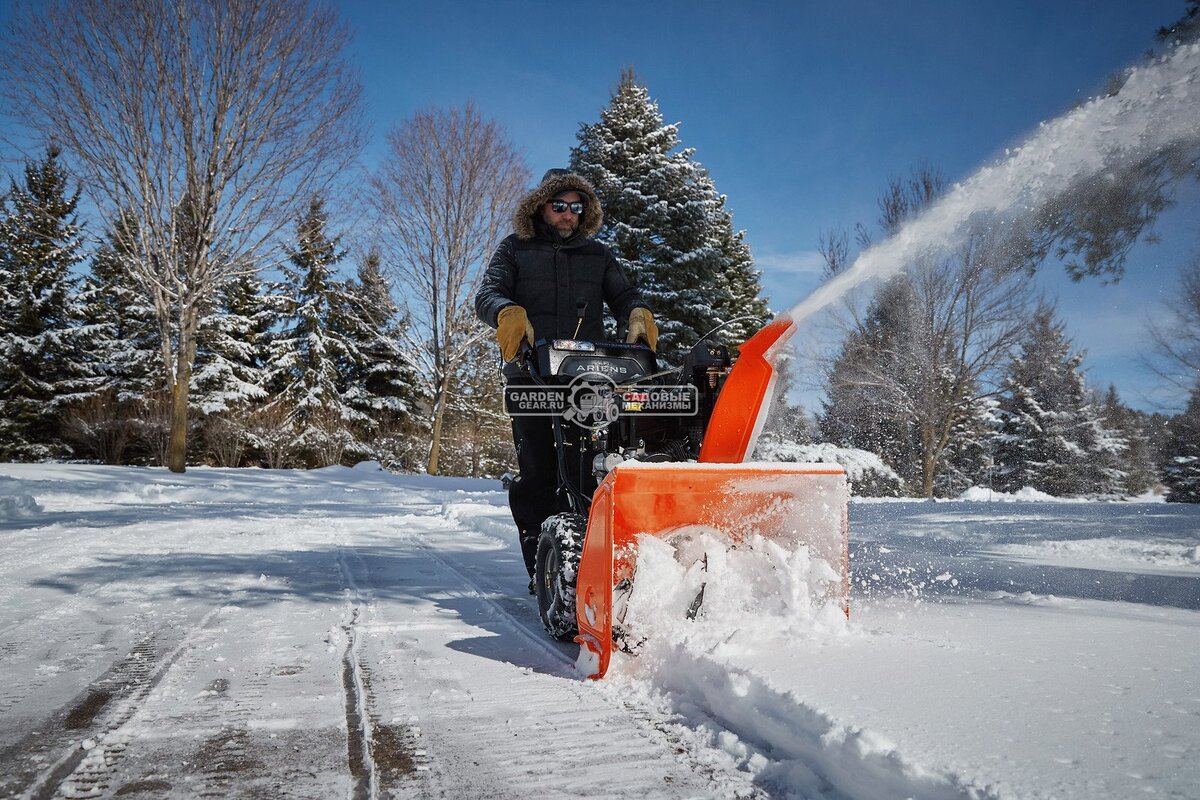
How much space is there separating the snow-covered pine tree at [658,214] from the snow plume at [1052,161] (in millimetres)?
14570

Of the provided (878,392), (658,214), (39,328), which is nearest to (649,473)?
(878,392)

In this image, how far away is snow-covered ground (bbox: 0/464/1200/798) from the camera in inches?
66.6

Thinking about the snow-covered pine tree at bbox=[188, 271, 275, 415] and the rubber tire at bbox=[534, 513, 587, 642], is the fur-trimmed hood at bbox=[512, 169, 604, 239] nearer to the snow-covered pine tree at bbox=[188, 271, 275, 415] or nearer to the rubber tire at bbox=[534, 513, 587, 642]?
the rubber tire at bbox=[534, 513, 587, 642]

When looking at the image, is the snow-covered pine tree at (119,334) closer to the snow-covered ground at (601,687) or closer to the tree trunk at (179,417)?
the tree trunk at (179,417)

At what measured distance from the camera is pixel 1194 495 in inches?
476

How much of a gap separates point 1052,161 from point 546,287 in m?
3.16

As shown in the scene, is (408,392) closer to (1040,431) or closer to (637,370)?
(1040,431)

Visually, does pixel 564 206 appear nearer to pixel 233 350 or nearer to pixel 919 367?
pixel 919 367

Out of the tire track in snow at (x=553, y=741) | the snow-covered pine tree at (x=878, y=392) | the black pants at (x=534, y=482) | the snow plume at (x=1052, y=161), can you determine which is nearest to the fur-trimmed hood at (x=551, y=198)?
the black pants at (x=534, y=482)

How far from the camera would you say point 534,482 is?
4203mm

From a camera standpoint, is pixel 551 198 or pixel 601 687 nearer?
pixel 601 687

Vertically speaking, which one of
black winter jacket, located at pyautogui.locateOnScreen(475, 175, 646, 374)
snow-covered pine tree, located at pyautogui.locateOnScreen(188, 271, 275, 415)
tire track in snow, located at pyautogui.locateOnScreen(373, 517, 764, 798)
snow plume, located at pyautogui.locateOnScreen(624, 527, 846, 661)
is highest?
snow-covered pine tree, located at pyautogui.locateOnScreen(188, 271, 275, 415)

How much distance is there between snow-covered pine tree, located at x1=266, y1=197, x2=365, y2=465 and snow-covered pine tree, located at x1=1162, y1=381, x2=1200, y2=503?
911 inches

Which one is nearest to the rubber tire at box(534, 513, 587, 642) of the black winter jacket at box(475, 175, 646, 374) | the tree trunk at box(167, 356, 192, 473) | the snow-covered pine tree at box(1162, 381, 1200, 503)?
the black winter jacket at box(475, 175, 646, 374)
